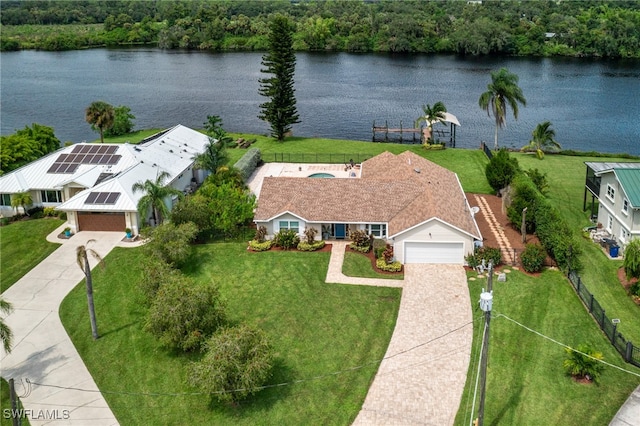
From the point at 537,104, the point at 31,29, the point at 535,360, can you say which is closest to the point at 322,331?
the point at 535,360

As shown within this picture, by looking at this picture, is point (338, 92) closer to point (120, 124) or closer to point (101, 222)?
point (120, 124)

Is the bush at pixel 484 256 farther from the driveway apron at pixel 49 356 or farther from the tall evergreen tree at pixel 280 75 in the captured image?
the tall evergreen tree at pixel 280 75

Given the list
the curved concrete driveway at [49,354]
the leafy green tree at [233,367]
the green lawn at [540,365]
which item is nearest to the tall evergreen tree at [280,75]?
the curved concrete driveway at [49,354]

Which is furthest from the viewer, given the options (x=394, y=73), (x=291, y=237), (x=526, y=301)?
(x=394, y=73)

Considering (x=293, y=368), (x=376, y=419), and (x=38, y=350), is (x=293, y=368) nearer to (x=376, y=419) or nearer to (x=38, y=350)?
(x=376, y=419)

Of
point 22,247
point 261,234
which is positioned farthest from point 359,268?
point 22,247

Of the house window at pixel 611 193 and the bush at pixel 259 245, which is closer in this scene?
the bush at pixel 259 245
